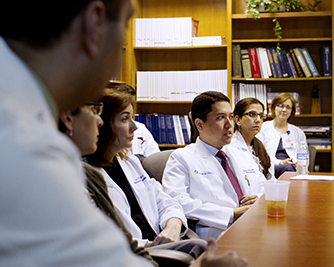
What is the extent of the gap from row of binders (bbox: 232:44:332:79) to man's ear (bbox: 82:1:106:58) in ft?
13.4

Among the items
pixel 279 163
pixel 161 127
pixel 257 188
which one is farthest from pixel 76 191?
pixel 161 127

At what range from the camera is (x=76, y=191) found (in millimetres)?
306

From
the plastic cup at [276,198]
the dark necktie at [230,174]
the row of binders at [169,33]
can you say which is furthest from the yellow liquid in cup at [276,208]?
the row of binders at [169,33]

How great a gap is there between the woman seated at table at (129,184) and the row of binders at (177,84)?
2587 mm

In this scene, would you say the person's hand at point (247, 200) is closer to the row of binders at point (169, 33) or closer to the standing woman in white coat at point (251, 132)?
the standing woman in white coat at point (251, 132)

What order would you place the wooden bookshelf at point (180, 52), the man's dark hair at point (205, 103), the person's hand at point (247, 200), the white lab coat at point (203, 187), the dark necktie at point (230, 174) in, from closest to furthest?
the white lab coat at point (203, 187) < the person's hand at point (247, 200) < the dark necktie at point (230, 174) < the man's dark hair at point (205, 103) < the wooden bookshelf at point (180, 52)

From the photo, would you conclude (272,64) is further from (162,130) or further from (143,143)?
(143,143)

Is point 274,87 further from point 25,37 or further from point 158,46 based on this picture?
point 25,37

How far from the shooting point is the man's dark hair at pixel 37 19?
0.38 m

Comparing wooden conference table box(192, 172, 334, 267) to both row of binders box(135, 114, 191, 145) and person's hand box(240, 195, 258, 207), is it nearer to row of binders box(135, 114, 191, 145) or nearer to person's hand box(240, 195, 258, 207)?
person's hand box(240, 195, 258, 207)

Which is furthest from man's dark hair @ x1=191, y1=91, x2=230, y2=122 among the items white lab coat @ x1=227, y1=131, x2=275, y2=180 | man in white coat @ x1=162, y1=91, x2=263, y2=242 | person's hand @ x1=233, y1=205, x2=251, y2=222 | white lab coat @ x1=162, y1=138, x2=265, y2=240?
person's hand @ x1=233, y1=205, x2=251, y2=222

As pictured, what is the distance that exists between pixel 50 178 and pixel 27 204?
27 millimetres

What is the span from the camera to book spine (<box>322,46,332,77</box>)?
14.0 feet

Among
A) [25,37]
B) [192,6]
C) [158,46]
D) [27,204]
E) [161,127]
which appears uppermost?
[192,6]
